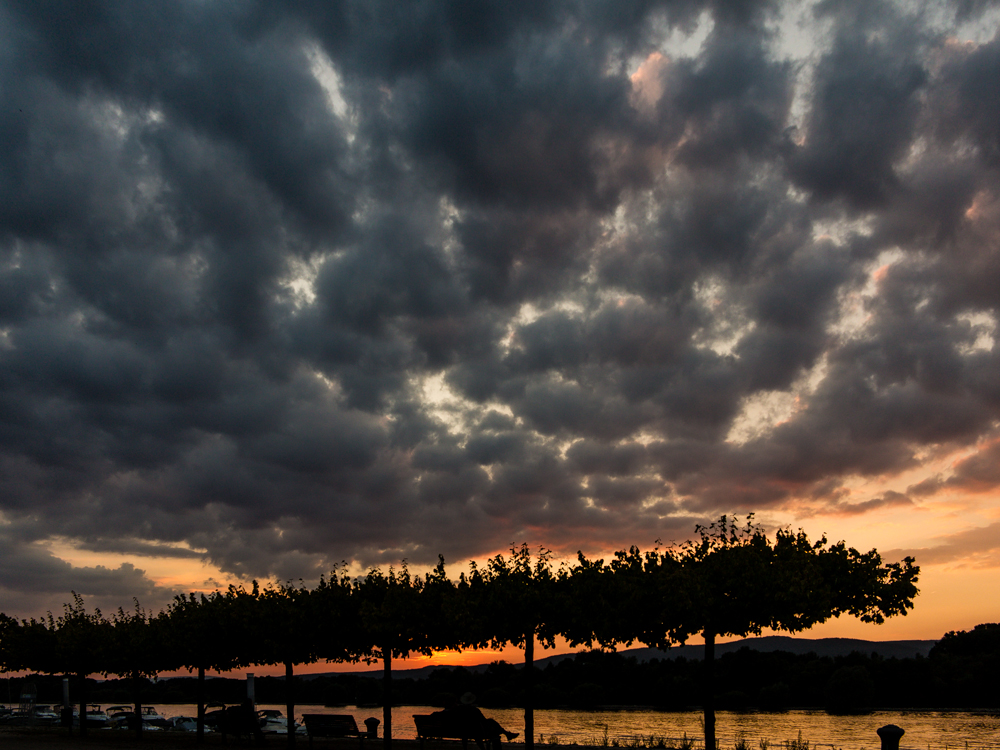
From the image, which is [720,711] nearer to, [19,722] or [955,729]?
[955,729]

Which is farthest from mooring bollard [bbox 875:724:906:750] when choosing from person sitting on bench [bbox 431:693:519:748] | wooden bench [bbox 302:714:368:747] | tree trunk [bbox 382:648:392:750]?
wooden bench [bbox 302:714:368:747]

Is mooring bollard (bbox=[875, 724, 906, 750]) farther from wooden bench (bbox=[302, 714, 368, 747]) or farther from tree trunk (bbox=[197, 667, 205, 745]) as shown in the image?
tree trunk (bbox=[197, 667, 205, 745])

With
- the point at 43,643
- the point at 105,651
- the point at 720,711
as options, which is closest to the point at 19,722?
the point at 43,643

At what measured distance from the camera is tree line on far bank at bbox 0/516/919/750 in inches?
1060

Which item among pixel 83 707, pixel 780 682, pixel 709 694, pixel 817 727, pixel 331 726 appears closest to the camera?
pixel 709 694

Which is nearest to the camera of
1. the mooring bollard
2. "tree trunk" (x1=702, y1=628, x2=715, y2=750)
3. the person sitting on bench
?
the mooring bollard

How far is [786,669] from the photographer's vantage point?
156750 millimetres

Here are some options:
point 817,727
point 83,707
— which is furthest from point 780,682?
point 83,707

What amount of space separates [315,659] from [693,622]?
20.9m

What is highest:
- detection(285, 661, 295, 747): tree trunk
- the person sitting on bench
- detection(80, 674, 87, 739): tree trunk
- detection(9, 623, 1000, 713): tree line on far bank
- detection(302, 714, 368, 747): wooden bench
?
the person sitting on bench

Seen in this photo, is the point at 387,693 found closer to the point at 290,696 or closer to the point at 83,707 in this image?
the point at 290,696

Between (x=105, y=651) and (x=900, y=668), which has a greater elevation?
(x=105, y=651)

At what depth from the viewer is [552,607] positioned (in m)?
32.0

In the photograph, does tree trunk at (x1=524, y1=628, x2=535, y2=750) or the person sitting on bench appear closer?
the person sitting on bench
